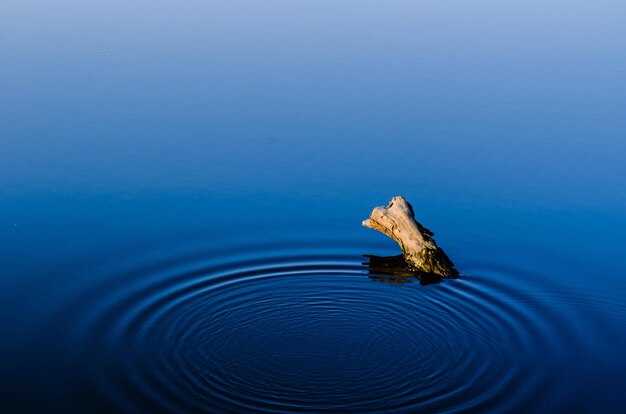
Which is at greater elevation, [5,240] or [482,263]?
[482,263]

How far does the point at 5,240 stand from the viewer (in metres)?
15.0

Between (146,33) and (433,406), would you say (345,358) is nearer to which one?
(433,406)

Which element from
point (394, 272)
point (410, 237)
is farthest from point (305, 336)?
point (410, 237)

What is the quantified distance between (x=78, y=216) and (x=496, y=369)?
823 centimetres

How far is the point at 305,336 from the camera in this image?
1234 cm

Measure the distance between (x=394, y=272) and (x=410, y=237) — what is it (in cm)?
63

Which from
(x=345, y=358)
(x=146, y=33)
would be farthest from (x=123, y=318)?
(x=146, y=33)

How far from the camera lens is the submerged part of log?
14.3 metres

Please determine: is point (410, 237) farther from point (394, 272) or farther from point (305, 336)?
point (305, 336)

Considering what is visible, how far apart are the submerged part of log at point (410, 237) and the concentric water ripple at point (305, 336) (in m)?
0.38

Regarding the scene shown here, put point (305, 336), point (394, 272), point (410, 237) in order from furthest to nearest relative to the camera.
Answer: point (394, 272) < point (410, 237) < point (305, 336)

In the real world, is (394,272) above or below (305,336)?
above

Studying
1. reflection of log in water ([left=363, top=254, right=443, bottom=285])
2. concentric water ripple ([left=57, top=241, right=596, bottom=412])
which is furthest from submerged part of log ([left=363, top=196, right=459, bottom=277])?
concentric water ripple ([left=57, top=241, right=596, bottom=412])

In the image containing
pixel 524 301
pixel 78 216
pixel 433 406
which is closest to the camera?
pixel 433 406
